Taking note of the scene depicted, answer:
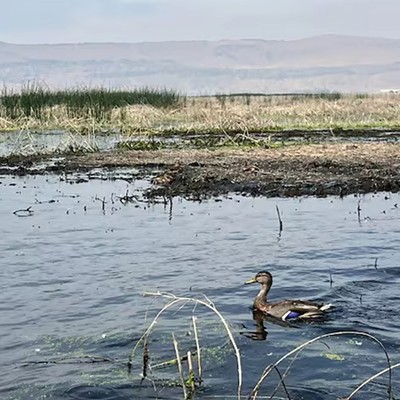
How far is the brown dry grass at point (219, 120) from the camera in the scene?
43031mm

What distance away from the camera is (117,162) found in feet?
95.0

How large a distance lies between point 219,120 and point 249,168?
64.2 ft

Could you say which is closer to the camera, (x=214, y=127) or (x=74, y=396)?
(x=74, y=396)

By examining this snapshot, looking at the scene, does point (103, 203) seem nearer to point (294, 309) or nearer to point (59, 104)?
point (294, 309)

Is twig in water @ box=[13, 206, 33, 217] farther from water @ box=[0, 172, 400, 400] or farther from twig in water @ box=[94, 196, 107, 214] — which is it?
twig in water @ box=[94, 196, 107, 214]

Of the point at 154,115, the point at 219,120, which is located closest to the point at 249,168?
the point at 219,120

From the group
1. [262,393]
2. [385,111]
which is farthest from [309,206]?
[385,111]

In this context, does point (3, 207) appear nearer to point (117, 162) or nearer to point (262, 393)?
point (117, 162)

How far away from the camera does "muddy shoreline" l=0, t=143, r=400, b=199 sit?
70.8 ft

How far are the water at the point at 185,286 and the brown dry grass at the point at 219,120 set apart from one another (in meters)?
20.2

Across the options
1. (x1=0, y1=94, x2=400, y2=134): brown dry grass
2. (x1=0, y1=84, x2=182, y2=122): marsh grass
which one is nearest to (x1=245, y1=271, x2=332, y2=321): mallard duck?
(x1=0, y1=94, x2=400, y2=134): brown dry grass

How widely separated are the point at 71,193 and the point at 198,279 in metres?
10.4

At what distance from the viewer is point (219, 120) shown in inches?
1724

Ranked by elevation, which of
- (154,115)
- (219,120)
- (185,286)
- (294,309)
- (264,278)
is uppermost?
(154,115)
